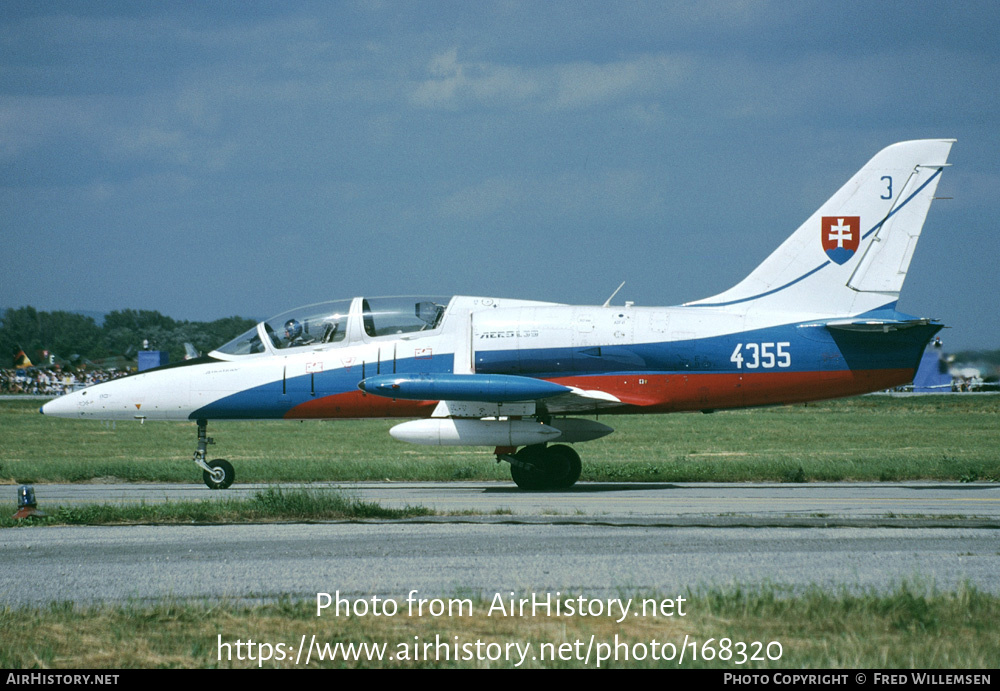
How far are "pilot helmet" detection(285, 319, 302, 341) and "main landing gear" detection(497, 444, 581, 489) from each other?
4.13 metres

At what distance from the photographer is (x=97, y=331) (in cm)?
11356

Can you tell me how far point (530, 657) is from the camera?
6215 millimetres

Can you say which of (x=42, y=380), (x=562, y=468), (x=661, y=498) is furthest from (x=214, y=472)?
(x=42, y=380)

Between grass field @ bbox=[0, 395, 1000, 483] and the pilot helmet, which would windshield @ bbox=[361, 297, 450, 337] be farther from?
grass field @ bbox=[0, 395, 1000, 483]

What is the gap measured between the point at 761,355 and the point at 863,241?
2661 millimetres

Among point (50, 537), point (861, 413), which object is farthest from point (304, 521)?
point (861, 413)

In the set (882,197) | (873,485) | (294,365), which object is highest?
(882,197)

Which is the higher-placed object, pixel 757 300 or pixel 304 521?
pixel 757 300

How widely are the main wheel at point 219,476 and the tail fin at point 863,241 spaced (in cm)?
885

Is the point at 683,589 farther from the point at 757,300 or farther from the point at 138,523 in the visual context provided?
the point at 757,300

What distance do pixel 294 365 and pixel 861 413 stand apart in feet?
126

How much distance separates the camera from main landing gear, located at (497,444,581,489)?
1688 centimetres

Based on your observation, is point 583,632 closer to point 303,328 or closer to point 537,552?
point 537,552

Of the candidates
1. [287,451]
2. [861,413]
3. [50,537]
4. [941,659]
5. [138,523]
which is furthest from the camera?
[861,413]
